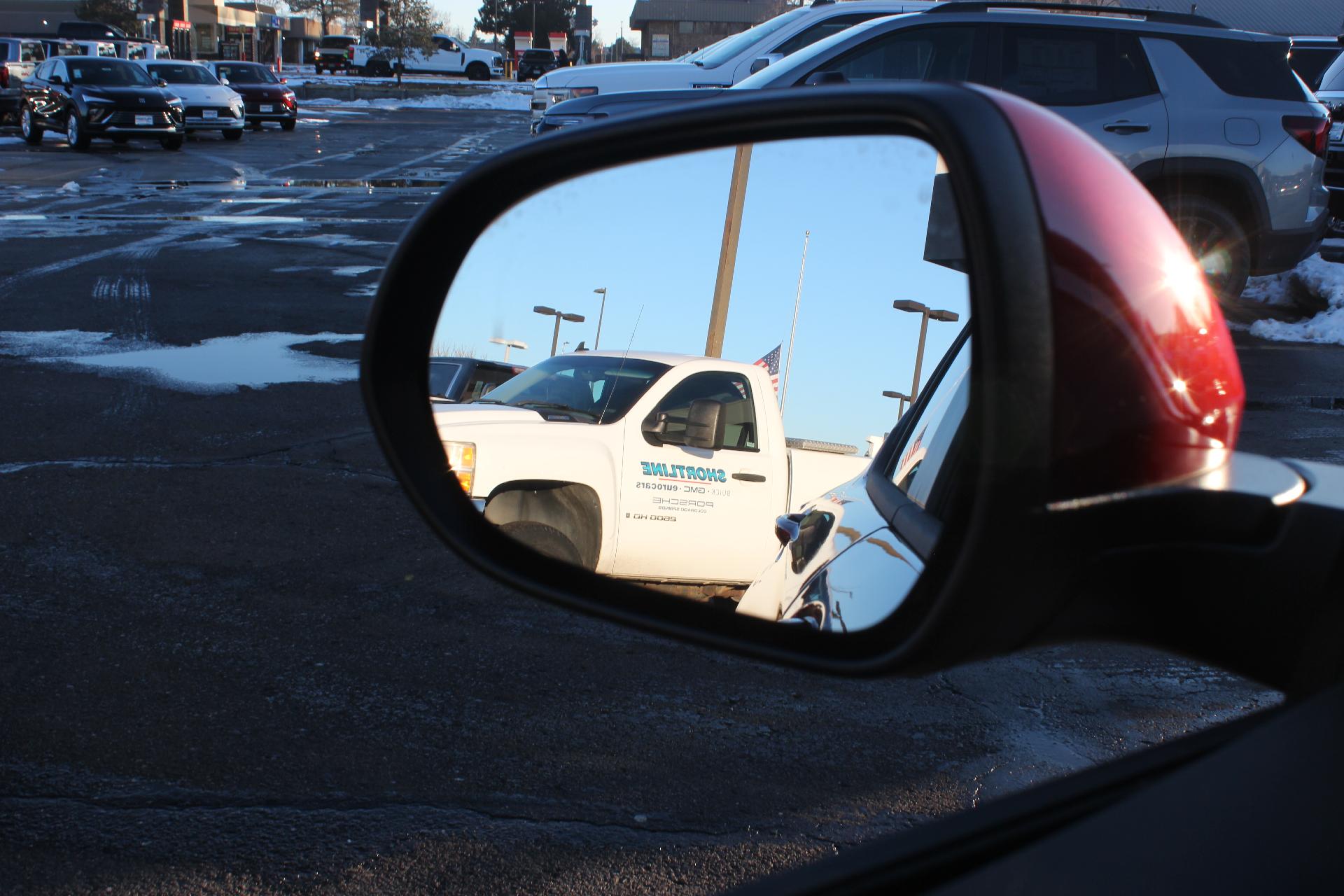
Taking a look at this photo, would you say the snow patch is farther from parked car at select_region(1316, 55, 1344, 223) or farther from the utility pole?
the utility pole

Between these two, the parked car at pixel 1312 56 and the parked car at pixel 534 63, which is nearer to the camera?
the parked car at pixel 1312 56

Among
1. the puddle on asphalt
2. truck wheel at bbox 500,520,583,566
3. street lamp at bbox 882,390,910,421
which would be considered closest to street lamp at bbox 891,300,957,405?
street lamp at bbox 882,390,910,421

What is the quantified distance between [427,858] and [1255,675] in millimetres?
2409

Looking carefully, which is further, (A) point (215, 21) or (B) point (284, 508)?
(A) point (215, 21)

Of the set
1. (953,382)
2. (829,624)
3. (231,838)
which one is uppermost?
(953,382)

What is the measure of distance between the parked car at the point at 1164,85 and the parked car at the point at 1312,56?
1373cm

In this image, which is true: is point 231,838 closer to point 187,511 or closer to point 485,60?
point 187,511

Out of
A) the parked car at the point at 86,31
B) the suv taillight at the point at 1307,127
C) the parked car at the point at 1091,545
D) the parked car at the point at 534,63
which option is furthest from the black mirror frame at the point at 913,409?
the parked car at the point at 534,63

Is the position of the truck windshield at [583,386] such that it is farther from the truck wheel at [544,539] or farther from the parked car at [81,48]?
the parked car at [81,48]

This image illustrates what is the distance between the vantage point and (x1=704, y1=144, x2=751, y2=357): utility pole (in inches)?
51.4

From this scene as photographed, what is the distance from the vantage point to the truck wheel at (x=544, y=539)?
1.37 metres

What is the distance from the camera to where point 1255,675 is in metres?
0.99

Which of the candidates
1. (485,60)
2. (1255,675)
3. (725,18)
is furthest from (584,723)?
(725,18)

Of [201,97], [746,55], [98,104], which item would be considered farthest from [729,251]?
[201,97]
